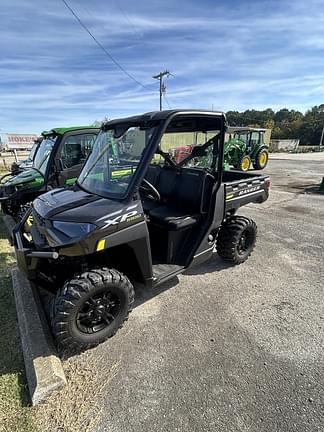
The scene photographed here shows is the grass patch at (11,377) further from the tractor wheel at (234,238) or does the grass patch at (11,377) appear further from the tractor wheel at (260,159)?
the tractor wheel at (260,159)

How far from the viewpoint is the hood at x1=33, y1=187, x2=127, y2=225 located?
7.09 feet

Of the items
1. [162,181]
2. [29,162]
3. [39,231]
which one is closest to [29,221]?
[39,231]

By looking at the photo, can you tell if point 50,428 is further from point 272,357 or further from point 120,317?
point 272,357

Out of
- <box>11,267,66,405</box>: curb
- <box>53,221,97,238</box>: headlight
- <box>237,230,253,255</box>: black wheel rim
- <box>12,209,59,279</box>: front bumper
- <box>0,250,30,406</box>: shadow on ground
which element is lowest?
<box>0,250,30,406</box>: shadow on ground

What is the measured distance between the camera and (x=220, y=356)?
225 cm

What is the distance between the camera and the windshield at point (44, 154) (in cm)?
542

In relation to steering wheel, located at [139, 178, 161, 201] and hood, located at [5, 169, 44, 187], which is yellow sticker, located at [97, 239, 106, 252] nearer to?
steering wheel, located at [139, 178, 161, 201]

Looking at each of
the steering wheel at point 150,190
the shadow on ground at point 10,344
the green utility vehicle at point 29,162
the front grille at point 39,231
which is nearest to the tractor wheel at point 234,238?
the steering wheel at point 150,190

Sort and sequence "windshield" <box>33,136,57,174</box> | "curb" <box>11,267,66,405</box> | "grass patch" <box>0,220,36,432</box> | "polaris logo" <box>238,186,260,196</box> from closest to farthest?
"grass patch" <box>0,220,36,432</box> < "curb" <box>11,267,66,405</box> < "polaris logo" <box>238,186,260,196</box> < "windshield" <box>33,136,57,174</box>

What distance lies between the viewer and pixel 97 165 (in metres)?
2.83

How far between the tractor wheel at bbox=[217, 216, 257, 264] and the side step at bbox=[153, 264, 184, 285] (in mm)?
982

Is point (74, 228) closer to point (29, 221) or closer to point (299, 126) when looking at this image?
point (29, 221)

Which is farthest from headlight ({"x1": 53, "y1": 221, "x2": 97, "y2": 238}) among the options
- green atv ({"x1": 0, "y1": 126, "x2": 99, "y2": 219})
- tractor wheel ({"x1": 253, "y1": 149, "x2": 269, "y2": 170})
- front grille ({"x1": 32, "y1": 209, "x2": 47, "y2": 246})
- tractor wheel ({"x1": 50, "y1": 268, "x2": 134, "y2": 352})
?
tractor wheel ({"x1": 253, "y1": 149, "x2": 269, "y2": 170})

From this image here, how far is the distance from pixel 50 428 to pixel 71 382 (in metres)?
0.35
